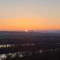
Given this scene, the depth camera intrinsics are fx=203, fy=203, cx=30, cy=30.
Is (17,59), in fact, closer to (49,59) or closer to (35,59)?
(35,59)

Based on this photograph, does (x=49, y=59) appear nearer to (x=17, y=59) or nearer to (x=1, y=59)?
(x=17, y=59)

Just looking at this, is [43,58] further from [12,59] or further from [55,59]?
[12,59]

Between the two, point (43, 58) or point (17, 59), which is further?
point (43, 58)

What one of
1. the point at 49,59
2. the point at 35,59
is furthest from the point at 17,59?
the point at 49,59

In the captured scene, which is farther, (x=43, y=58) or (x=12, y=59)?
(x=43, y=58)

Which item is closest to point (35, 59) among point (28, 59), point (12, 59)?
point (28, 59)

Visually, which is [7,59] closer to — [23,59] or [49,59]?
[23,59]

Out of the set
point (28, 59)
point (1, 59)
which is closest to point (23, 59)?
point (28, 59)
